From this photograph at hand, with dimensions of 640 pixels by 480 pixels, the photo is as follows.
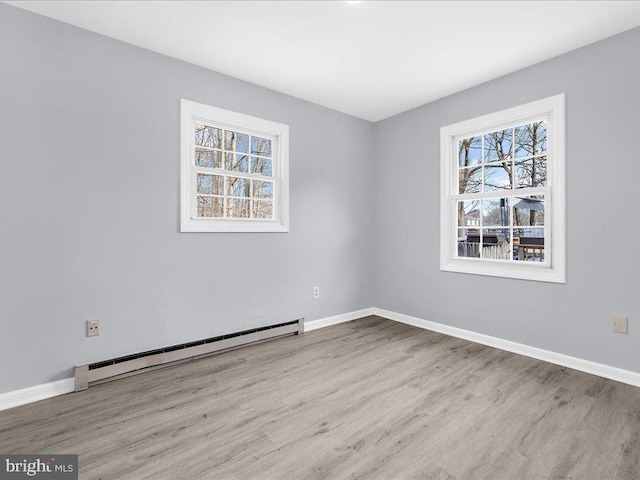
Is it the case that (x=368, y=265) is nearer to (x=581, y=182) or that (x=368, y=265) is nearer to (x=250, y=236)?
(x=250, y=236)

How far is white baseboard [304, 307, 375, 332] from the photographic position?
361 cm

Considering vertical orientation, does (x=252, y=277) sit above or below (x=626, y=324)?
above

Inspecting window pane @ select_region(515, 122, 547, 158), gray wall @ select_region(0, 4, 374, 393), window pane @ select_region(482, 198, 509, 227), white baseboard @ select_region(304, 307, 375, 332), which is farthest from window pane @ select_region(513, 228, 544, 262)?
gray wall @ select_region(0, 4, 374, 393)

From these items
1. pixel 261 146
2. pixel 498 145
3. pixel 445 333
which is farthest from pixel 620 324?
pixel 261 146

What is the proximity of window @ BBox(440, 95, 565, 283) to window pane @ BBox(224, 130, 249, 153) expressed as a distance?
7.00ft

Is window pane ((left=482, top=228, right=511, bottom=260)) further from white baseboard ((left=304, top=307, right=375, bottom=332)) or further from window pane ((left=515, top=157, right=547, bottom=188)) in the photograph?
white baseboard ((left=304, top=307, right=375, bottom=332))

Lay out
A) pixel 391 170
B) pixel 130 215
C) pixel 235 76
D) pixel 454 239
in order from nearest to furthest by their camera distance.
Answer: pixel 130 215 → pixel 235 76 → pixel 454 239 → pixel 391 170

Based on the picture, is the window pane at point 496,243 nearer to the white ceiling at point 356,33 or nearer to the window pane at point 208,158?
the white ceiling at point 356,33

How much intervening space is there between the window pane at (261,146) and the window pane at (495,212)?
7.71 ft

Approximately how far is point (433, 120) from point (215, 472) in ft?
12.1

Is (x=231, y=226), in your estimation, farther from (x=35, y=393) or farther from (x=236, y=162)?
(x=35, y=393)

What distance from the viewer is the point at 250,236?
3.15m

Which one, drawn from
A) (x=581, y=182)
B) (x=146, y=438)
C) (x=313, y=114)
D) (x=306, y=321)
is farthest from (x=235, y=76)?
(x=581, y=182)

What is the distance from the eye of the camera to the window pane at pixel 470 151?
335 centimetres
